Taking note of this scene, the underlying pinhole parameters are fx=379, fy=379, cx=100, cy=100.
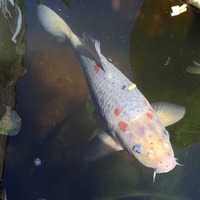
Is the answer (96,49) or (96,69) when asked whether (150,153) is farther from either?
(96,49)

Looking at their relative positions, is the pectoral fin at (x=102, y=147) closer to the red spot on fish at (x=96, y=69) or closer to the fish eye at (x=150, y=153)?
the fish eye at (x=150, y=153)

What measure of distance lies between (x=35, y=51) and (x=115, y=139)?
1515mm

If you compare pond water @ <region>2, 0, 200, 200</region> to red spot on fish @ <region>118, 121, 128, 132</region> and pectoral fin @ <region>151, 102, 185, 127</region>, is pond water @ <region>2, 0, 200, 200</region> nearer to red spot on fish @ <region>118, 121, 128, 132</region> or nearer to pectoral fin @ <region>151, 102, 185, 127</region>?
pectoral fin @ <region>151, 102, 185, 127</region>

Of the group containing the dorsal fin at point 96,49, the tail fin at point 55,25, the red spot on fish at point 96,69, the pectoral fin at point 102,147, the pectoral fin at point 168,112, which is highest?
the tail fin at point 55,25

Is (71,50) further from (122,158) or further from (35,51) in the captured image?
(122,158)

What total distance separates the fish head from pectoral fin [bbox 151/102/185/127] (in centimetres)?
42

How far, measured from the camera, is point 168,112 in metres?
3.81

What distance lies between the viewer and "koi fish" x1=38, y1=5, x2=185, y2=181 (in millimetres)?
3264

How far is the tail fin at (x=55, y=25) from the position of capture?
13.1ft

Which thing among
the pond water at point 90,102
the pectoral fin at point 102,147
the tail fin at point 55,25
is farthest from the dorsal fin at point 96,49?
the pectoral fin at point 102,147

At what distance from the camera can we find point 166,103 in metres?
4.05

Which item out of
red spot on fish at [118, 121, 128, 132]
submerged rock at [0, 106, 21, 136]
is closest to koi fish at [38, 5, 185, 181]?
red spot on fish at [118, 121, 128, 132]

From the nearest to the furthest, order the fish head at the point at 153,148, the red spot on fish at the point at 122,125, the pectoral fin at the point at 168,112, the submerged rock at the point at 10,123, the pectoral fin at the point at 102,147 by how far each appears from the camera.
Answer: the fish head at the point at 153,148 < the red spot on fish at the point at 122,125 < the pectoral fin at the point at 102,147 < the pectoral fin at the point at 168,112 < the submerged rock at the point at 10,123

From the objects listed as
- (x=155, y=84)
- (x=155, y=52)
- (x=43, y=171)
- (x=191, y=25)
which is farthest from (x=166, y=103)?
(x=43, y=171)
